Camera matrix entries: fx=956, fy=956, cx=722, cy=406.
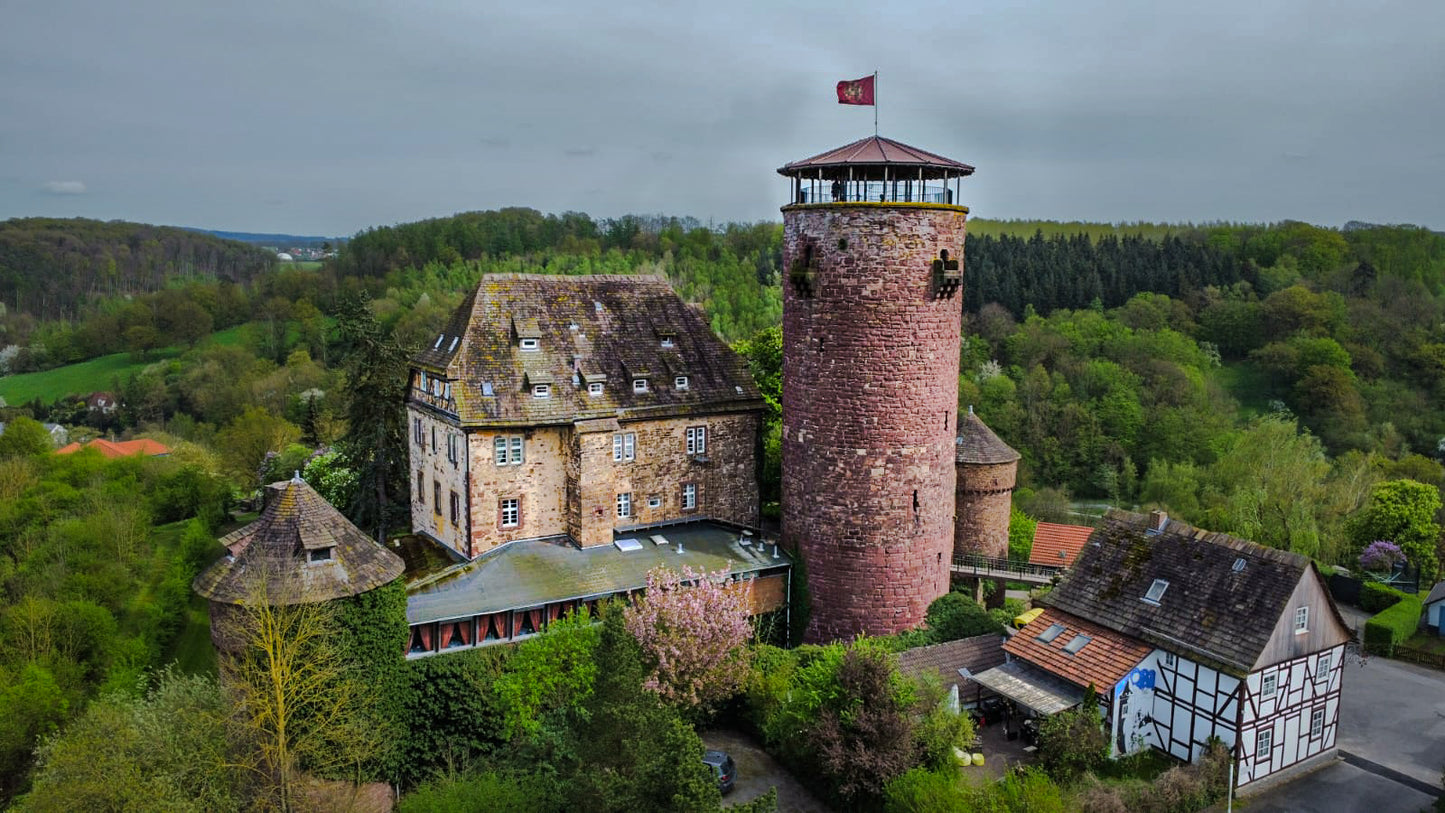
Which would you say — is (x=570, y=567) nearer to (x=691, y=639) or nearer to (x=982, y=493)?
(x=691, y=639)

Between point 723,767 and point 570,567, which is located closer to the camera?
point 723,767

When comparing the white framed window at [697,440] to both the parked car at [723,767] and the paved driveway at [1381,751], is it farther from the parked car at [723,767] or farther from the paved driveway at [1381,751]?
the paved driveway at [1381,751]

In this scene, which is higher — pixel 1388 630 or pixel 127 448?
pixel 127 448

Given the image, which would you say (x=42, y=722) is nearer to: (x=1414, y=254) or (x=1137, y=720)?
(x=1137, y=720)

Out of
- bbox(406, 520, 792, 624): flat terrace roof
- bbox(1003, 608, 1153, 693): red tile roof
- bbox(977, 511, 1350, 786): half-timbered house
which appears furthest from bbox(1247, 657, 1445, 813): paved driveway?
bbox(406, 520, 792, 624): flat terrace roof

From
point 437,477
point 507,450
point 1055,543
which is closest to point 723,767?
point 507,450

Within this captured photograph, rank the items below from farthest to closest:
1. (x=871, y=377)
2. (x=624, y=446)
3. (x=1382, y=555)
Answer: (x=1382, y=555), (x=624, y=446), (x=871, y=377)

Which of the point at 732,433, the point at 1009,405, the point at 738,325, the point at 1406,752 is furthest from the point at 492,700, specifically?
the point at 738,325

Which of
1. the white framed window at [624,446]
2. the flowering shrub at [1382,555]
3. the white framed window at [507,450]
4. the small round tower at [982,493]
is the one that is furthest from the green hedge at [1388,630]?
the white framed window at [507,450]

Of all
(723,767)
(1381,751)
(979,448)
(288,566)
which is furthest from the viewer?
→ (979,448)
